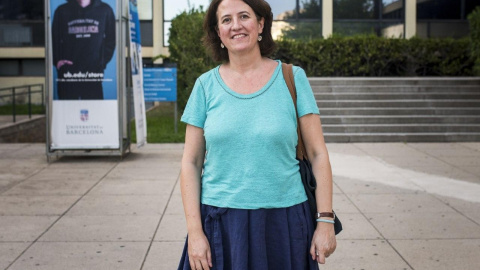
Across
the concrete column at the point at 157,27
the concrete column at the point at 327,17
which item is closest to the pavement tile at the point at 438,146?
the concrete column at the point at 327,17

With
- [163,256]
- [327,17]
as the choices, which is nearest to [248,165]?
[163,256]

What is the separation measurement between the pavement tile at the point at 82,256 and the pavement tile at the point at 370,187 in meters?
3.36

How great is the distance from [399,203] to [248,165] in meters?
5.32

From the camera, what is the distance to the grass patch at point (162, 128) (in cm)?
1415

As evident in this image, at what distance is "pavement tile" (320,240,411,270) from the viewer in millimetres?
5321

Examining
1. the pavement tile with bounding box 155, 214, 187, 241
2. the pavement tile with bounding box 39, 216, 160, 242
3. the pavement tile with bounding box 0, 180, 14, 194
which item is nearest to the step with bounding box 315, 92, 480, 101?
the pavement tile with bounding box 0, 180, 14, 194

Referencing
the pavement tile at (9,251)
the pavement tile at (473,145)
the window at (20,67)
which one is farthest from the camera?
the window at (20,67)

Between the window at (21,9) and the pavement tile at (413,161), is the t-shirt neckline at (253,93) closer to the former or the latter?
the pavement tile at (413,161)

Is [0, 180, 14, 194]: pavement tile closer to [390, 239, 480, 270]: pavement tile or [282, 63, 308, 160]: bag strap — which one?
[390, 239, 480, 270]: pavement tile

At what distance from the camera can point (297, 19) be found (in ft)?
83.6

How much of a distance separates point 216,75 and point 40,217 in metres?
4.70

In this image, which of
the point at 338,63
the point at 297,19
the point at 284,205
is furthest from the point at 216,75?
the point at 297,19

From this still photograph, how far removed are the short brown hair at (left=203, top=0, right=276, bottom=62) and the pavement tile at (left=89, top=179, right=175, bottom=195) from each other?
546cm

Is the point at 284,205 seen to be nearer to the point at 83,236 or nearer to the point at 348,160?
the point at 83,236
